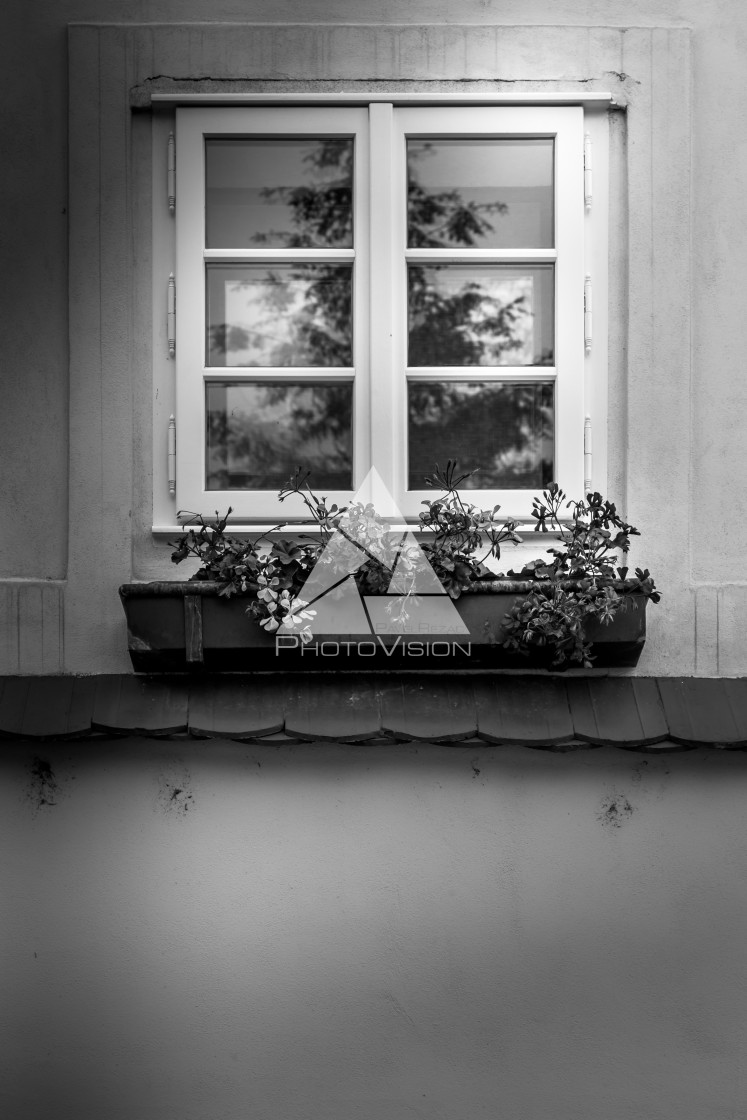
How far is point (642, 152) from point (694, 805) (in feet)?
6.97

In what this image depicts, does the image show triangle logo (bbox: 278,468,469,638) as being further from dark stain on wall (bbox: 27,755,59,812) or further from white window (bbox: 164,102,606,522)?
dark stain on wall (bbox: 27,755,59,812)

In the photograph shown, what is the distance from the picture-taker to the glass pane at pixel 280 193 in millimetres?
3156

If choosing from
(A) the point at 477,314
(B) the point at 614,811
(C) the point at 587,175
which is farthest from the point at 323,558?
(C) the point at 587,175

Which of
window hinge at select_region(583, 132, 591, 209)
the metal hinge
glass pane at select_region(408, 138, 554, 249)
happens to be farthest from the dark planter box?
window hinge at select_region(583, 132, 591, 209)

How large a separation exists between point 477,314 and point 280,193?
30.1 inches

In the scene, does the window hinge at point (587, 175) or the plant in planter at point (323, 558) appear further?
the window hinge at point (587, 175)

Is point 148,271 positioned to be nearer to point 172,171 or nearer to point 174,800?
point 172,171

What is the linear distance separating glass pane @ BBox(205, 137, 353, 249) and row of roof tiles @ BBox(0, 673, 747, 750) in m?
1.44

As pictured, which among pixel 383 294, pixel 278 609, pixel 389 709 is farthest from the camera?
pixel 383 294

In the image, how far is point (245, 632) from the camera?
9.50ft

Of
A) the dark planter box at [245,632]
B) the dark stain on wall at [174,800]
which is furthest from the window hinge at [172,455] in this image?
the dark stain on wall at [174,800]

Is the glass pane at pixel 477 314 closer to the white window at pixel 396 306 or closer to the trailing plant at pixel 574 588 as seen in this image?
the white window at pixel 396 306

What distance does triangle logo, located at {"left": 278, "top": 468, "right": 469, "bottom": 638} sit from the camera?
2.88 meters

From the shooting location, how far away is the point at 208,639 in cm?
290
